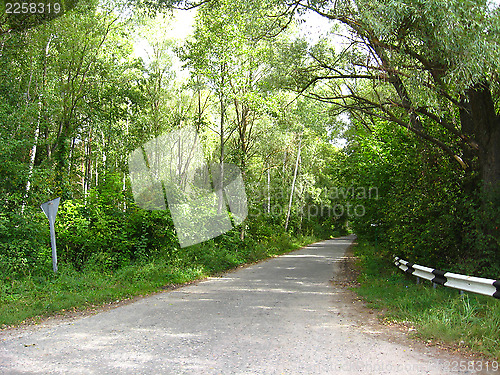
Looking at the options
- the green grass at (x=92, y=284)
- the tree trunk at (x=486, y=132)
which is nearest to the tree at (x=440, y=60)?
the tree trunk at (x=486, y=132)

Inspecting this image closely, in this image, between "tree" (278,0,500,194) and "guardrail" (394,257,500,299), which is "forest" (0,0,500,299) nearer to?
"tree" (278,0,500,194)

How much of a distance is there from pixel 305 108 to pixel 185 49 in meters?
7.13

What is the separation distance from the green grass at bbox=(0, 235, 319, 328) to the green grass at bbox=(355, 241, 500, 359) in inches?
231

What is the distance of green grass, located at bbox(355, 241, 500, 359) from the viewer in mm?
5421

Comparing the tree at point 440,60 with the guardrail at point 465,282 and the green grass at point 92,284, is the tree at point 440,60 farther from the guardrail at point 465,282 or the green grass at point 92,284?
the green grass at point 92,284

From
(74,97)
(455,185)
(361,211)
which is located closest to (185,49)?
(74,97)

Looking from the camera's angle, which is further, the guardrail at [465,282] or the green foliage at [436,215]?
the green foliage at [436,215]

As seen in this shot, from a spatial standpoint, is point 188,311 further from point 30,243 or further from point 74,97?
point 74,97

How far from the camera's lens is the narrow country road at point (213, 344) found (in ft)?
14.9

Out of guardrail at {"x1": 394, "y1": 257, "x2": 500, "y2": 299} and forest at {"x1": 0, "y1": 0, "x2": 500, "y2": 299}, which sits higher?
forest at {"x1": 0, "y1": 0, "x2": 500, "y2": 299}

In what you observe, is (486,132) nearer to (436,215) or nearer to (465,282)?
(436,215)

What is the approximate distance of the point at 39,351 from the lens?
202 inches

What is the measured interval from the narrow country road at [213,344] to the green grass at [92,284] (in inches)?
37.1

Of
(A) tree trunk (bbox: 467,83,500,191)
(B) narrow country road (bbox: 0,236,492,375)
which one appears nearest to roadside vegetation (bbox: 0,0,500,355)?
(A) tree trunk (bbox: 467,83,500,191)
